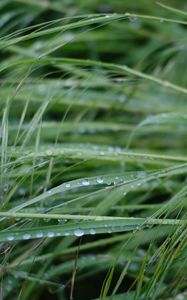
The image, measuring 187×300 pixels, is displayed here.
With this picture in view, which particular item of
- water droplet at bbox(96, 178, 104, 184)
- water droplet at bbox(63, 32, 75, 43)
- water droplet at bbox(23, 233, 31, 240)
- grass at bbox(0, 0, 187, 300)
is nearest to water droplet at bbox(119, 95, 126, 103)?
grass at bbox(0, 0, 187, 300)

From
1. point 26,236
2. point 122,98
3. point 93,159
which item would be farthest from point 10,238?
point 122,98

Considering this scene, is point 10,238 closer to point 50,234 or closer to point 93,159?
point 50,234

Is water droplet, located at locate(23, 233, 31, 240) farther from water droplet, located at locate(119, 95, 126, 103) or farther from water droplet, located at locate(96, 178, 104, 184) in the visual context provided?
water droplet, located at locate(119, 95, 126, 103)

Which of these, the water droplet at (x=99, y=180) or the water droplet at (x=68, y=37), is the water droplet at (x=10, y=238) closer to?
the water droplet at (x=99, y=180)

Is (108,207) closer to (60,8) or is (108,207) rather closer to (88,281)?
(88,281)

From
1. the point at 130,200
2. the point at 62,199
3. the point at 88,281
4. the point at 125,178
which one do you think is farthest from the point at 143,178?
the point at 88,281

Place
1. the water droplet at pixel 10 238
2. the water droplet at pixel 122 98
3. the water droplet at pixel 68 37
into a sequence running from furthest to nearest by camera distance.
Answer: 1. the water droplet at pixel 122 98
2. the water droplet at pixel 68 37
3. the water droplet at pixel 10 238

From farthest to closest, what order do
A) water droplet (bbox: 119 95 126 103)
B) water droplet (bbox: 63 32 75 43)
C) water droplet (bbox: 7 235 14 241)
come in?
water droplet (bbox: 119 95 126 103)
water droplet (bbox: 63 32 75 43)
water droplet (bbox: 7 235 14 241)

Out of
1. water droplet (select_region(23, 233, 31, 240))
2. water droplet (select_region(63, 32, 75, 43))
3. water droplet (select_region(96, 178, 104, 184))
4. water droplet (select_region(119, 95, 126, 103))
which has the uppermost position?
water droplet (select_region(63, 32, 75, 43))

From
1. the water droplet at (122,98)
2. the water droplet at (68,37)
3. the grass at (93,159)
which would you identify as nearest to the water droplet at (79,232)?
the grass at (93,159)
